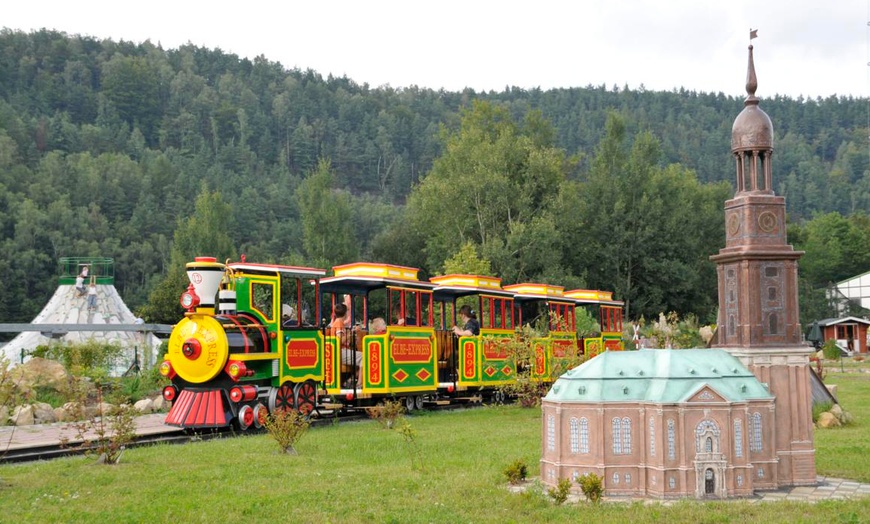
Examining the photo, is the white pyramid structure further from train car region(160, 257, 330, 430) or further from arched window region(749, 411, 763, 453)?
arched window region(749, 411, 763, 453)

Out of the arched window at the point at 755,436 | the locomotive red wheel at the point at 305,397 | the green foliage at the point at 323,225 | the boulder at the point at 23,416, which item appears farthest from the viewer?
the green foliage at the point at 323,225

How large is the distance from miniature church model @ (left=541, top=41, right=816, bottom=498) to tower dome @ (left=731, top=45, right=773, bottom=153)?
0.05 ft

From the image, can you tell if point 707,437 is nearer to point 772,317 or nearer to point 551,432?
point 551,432

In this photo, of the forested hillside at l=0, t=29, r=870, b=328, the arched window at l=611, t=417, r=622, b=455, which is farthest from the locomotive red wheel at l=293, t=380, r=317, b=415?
the forested hillside at l=0, t=29, r=870, b=328

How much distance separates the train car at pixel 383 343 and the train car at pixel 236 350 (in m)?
1.46

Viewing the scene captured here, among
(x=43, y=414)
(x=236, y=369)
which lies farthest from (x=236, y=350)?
(x=43, y=414)

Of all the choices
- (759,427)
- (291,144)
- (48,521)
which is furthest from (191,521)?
(291,144)

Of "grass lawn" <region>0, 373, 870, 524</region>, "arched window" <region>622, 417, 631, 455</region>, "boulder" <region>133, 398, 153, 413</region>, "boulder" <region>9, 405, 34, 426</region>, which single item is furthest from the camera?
"boulder" <region>133, 398, 153, 413</region>

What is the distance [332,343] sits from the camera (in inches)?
763

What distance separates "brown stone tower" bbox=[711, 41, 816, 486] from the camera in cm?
1116

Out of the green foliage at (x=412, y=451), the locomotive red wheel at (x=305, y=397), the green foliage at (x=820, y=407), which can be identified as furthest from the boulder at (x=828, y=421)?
the locomotive red wheel at (x=305, y=397)

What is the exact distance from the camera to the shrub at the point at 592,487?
31.3ft

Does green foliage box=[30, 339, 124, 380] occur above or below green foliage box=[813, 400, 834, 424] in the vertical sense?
above

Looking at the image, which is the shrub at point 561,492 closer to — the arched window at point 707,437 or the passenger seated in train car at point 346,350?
the arched window at point 707,437
